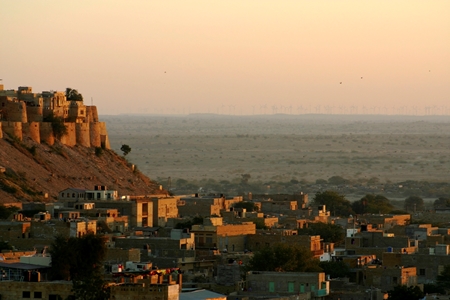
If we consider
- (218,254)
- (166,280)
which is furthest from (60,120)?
(166,280)

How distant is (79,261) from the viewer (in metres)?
38.7

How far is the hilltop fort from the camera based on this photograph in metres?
82.5

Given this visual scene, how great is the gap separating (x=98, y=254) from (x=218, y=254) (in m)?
9.42

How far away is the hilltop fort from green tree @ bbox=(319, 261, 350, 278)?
3643 cm

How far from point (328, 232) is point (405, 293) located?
17.8 meters

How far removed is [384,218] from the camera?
2618 inches

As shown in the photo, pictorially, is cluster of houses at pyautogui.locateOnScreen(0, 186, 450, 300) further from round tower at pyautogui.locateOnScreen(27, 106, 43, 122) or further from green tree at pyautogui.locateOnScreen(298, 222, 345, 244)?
round tower at pyautogui.locateOnScreen(27, 106, 43, 122)

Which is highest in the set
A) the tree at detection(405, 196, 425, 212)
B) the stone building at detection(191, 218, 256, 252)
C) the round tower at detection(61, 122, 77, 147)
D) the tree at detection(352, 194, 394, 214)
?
the round tower at detection(61, 122, 77, 147)

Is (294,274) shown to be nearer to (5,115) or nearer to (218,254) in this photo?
(218,254)

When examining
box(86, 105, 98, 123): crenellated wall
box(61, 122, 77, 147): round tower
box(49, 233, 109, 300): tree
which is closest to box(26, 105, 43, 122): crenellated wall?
box(61, 122, 77, 147): round tower

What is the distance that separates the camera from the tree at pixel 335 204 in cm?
7919

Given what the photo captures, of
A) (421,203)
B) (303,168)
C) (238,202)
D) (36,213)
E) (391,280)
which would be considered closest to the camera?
(391,280)

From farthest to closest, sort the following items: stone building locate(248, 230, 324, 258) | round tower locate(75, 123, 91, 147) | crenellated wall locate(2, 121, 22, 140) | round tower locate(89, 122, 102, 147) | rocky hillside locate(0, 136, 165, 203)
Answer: round tower locate(89, 122, 102, 147) < round tower locate(75, 123, 91, 147) < crenellated wall locate(2, 121, 22, 140) < rocky hillside locate(0, 136, 165, 203) < stone building locate(248, 230, 324, 258)

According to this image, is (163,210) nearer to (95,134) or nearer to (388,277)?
(388,277)
